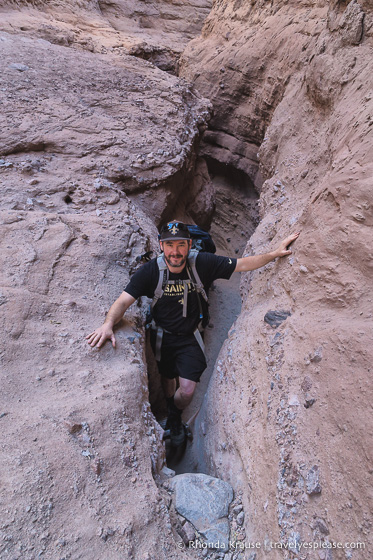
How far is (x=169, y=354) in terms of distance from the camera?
3.26m

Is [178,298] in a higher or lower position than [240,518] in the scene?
higher

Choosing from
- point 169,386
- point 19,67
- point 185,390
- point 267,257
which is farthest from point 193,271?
point 19,67

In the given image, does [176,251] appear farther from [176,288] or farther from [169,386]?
[169,386]

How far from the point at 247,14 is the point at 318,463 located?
7211 millimetres

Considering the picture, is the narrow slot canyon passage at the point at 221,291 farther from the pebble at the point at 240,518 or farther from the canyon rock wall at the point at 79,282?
the canyon rock wall at the point at 79,282

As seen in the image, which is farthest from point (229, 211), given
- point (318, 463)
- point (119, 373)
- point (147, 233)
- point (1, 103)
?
point (318, 463)

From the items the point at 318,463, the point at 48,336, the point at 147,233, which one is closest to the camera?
the point at 318,463

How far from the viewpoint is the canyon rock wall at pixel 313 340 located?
1493 mm

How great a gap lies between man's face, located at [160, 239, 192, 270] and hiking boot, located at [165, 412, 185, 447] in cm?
153

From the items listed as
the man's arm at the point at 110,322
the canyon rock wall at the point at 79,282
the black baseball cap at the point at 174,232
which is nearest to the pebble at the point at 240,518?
the canyon rock wall at the point at 79,282

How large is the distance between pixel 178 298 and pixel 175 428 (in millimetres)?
1331

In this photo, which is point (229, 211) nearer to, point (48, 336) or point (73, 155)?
point (73, 155)

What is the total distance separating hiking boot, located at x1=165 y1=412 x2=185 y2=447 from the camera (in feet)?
10.9

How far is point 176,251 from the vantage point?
2.74m
